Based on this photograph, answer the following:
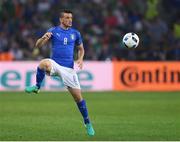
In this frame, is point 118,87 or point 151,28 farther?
point 151,28

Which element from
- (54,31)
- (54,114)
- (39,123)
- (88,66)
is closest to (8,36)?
(88,66)

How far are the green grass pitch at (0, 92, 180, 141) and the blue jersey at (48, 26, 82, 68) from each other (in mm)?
1358

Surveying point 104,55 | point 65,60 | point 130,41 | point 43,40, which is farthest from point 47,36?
point 104,55

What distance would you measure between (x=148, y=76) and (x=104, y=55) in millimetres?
2365

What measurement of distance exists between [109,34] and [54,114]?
494 inches

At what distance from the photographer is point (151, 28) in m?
30.0

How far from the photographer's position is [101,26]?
30.2m

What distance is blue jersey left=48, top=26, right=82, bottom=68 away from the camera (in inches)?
525

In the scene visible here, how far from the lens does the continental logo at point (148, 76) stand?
91.1 feet

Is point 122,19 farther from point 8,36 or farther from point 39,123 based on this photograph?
point 39,123

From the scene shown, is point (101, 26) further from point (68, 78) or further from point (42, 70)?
point (68, 78)

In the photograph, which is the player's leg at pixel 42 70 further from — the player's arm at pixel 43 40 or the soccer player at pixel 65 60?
the player's arm at pixel 43 40

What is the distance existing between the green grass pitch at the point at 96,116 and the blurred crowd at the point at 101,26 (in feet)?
11.3

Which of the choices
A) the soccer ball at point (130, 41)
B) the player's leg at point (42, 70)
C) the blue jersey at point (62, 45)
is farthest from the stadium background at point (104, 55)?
the blue jersey at point (62, 45)
